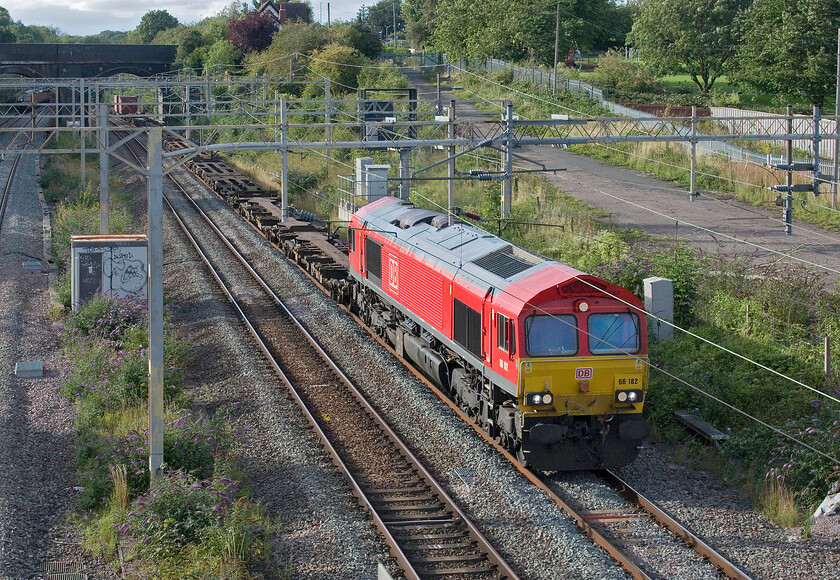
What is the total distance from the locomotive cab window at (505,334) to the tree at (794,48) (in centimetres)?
3602

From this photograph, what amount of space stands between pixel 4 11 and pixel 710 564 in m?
183

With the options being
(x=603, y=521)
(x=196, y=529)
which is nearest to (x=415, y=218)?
(x=603, y=521)

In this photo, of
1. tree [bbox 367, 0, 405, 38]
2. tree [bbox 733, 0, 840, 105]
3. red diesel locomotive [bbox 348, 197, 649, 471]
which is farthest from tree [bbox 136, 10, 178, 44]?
red diesel locomotive [bbox 348, 197, 649, 471]

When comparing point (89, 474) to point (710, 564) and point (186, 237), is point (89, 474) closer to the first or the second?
point (710, 564)

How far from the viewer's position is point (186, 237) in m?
34.3

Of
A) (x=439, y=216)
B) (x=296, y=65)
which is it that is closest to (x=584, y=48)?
(x=296, y=65)

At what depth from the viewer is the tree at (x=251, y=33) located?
84.6 meters

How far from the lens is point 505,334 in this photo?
41.6 ft

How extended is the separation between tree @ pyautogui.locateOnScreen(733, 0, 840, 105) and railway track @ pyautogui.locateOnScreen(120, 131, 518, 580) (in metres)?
31.2

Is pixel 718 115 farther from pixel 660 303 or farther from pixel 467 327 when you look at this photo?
pixel 467 327

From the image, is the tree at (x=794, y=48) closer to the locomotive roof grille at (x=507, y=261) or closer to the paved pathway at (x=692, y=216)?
the paved pathway at (x=692, y=216)

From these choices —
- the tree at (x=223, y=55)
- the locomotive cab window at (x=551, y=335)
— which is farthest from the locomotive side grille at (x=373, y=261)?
the tree at (x=223, y=55)

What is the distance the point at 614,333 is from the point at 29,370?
1136 cm

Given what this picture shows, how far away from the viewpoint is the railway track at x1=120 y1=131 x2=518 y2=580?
417 inches
